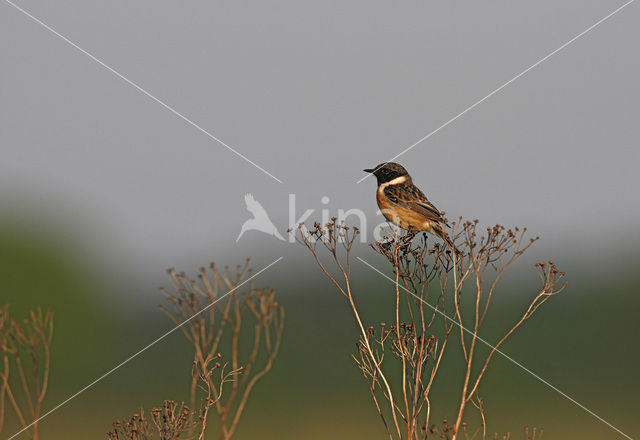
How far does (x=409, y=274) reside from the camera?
5.25 metres

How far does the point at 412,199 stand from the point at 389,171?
648 mm

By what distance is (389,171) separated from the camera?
873 centimetres

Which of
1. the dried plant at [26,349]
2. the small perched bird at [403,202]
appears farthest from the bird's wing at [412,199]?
the dried plant at [26,349]

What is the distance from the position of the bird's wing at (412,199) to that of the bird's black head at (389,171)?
7.4 inches

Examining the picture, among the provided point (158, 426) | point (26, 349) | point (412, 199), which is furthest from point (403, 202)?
point (26, 349)

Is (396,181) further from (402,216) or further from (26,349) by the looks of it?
(26,349)

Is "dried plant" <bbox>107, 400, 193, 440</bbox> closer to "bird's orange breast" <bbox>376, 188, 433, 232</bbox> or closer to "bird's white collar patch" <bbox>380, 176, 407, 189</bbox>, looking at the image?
"bird's orange breast" <bbox>376, 188, 433, 232</bbox>

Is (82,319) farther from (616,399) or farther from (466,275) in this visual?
(466,275)

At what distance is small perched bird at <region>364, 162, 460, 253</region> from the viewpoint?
7.91 metres

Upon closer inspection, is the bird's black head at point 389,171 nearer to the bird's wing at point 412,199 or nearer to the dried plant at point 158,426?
the bird's wing at point 412,199

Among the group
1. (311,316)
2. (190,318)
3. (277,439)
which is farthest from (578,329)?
(190,318)

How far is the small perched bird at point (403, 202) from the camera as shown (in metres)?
7.91

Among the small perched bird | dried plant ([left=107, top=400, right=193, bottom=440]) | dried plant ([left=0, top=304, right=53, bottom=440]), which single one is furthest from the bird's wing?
dried plant ([left=0, top=304, right=53, bottom=440])

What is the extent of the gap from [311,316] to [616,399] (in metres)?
11.1
